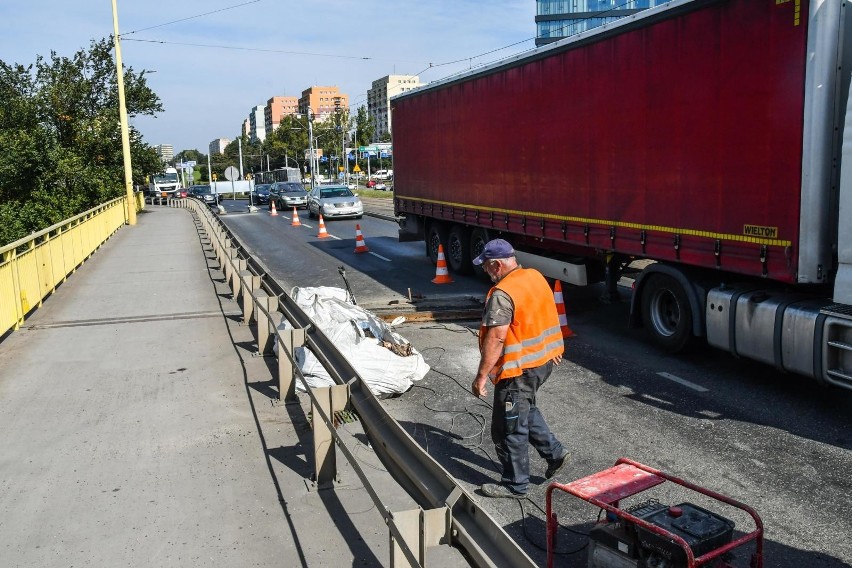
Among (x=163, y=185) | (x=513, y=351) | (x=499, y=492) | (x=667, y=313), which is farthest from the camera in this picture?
(x=163, y=185)

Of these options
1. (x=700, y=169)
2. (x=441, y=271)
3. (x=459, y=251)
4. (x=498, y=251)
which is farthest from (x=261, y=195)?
(x=498, y=251)

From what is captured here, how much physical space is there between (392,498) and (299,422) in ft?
5.49

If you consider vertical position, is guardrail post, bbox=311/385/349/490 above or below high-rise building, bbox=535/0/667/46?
below

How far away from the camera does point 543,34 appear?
308 feet

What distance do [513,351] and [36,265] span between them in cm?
938

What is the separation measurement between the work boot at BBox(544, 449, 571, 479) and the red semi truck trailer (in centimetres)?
294

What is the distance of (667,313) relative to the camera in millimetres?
9773

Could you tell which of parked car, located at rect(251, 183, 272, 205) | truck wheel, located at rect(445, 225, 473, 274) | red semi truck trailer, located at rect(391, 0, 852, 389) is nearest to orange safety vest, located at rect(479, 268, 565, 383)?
red semi truck trailer, located at rect(391, 0, 852, 389)

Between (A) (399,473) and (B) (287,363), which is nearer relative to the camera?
(A) (399,473)

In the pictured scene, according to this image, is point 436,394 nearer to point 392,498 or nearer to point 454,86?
point 392,498

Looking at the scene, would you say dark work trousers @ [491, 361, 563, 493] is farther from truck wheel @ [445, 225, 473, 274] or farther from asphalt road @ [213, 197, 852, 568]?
truck wheel @ [445, 225, 473, 274]

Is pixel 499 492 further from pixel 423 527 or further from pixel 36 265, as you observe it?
pixel 36 265

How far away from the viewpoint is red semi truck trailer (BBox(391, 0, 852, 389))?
23.9 ft

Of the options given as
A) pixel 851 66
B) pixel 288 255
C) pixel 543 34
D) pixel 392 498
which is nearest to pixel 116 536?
pixel 392 498
